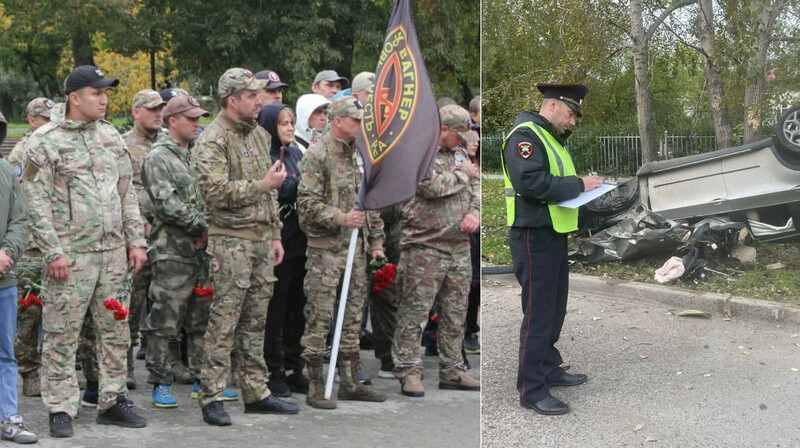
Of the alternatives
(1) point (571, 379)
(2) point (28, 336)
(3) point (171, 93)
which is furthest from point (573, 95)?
(3) point (171, 93)

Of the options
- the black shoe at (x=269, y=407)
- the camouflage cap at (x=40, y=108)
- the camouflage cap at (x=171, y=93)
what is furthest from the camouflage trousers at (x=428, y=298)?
the camouflage cap at (x=40, y=108)

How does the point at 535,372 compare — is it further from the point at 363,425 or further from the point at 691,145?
the point at 363,425

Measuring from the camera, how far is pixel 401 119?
532 cm

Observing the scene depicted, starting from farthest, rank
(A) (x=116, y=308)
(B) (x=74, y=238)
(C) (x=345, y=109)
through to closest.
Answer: (C) (x=345, y=109) → (A) (x=116, y=308) → (B) (x=74, y=238)

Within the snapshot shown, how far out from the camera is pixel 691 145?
8.96 ft

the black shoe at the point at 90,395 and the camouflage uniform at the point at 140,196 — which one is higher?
the camouflage uniform at the point at 140,196

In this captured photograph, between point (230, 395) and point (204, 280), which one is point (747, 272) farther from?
point (230, 395)

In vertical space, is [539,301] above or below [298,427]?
above

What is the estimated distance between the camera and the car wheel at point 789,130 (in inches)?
98.7

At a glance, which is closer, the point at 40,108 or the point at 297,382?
the point at 297,382

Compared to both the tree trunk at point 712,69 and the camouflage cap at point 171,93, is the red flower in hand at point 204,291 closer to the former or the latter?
the camouflage cap at point 171,93

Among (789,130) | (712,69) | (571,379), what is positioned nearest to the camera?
(789,130)

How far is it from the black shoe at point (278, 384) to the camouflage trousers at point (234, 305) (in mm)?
491

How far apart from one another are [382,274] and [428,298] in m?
0.34
